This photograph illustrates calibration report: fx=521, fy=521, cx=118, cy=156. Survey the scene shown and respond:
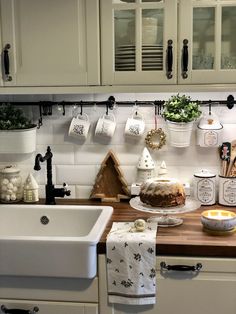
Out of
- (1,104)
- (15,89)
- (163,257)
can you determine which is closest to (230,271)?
(163,257)

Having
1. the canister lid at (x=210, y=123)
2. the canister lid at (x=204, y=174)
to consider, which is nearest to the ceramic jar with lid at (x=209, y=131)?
the canister lid at (x=210, y=123)

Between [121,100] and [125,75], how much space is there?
1.11 ft

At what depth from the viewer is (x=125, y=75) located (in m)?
2.22

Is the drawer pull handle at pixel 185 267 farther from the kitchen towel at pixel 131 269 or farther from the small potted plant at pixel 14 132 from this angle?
the small potted plant at pixel 14 132

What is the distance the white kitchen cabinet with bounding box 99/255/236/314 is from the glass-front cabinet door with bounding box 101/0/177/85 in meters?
0.77

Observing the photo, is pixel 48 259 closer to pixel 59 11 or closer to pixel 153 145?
pixel 153 145

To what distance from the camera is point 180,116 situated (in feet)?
7.93

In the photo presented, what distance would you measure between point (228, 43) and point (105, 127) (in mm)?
712

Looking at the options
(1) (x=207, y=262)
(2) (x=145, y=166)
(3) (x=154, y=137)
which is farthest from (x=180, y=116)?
(1) (x=207, y=262)

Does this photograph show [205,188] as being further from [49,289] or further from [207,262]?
[49,289]

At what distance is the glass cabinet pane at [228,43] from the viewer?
7.07 ft

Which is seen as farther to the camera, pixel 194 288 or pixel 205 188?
pixel 205 188

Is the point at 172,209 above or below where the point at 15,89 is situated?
below

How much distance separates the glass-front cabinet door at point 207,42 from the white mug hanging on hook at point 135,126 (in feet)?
1.32
